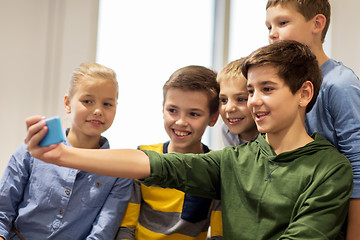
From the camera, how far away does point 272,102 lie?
112 cm

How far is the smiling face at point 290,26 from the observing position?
4.58 feet

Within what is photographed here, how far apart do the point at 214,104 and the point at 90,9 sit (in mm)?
1007

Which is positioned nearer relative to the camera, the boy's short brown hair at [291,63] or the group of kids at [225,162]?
the group of kids at [225,162]

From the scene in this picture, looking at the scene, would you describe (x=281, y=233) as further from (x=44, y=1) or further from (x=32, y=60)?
(x=44, y=1)

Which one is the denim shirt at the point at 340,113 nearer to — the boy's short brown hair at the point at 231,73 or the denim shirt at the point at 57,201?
the boy's short brown hair at the point at 231,73

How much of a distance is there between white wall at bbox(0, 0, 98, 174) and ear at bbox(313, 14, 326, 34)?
3.94 feet

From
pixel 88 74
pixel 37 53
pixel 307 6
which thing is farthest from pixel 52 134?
pixel 37 53

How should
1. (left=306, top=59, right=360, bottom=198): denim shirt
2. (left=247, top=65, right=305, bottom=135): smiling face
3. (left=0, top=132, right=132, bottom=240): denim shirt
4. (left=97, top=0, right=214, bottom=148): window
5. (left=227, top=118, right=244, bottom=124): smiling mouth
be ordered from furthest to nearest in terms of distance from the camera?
1. (left=97, top=0, right=214, bottom=148): window
2. (left=227, top=118, right=244, bottom=124): smiling mouth
3. (left=0, top=132, right=132, bottom=240): denim shirt
4. (left=306, top=59, right=360, bottom=198): denim shirt
5. (left=247, top=65, right=305, bottom=135): smiling face

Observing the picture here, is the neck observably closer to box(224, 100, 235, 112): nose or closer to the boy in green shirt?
the boy in green shirt

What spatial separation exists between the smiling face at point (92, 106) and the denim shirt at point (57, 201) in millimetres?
175

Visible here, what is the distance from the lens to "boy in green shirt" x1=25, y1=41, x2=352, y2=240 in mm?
1016

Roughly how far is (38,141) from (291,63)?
724mm

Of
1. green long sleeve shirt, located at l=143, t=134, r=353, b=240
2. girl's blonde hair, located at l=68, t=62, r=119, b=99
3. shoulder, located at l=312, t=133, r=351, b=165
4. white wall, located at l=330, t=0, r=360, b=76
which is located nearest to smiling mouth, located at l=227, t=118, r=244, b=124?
green long sleeve shirt, located at l=143, t=134, r=353, b=240

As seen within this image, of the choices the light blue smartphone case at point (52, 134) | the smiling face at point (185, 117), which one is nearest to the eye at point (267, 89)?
the smiling face at point (185, 117)
